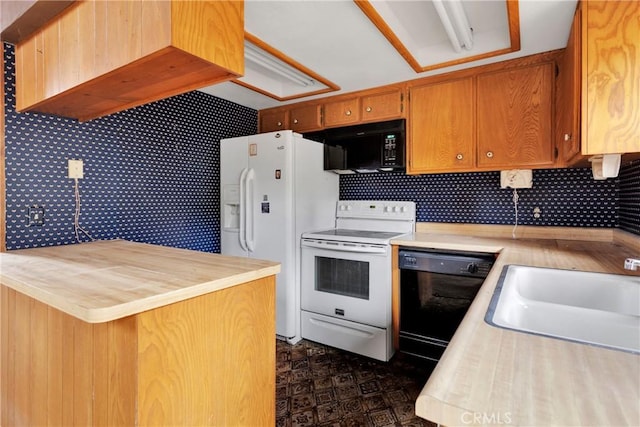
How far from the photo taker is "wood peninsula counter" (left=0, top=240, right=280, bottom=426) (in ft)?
3.11

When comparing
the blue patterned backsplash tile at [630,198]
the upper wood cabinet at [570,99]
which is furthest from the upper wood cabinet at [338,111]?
the blue patterned backsplash tile at [630,198]

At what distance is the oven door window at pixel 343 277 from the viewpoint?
247cm

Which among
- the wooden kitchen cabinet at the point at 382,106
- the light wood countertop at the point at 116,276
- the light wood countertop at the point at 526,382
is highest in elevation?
the wooden kitchen cabinet at the point at 382,106

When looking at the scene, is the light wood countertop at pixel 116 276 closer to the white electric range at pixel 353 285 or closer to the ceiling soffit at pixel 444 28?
the white electric range at pixel 353 285

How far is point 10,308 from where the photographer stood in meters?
1.45

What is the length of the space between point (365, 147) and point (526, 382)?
2.50 metres

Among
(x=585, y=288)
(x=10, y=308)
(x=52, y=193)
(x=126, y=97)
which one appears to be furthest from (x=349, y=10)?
Answer: (x=10, y=308)

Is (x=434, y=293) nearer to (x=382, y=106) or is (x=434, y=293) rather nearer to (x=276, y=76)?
(x=382, y=106)

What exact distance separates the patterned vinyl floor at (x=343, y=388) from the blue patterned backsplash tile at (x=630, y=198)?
1574 mm

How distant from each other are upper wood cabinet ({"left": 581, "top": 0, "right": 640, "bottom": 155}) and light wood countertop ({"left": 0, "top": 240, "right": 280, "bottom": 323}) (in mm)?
1603

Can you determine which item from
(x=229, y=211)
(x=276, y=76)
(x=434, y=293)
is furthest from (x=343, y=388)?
(x=276, y=76)

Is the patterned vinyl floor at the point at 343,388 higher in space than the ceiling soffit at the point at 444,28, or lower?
lower

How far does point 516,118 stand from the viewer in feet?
7.41

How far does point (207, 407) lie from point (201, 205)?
211 cm
